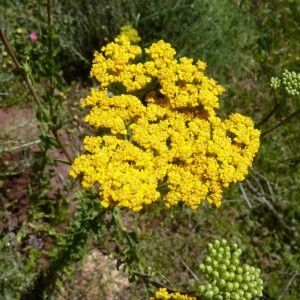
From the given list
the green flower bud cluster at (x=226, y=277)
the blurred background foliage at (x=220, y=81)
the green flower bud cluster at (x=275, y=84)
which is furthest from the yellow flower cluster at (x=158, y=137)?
the blurred background foliage at (x=220, y=81)

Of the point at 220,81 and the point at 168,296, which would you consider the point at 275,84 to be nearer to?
the point at 168,296

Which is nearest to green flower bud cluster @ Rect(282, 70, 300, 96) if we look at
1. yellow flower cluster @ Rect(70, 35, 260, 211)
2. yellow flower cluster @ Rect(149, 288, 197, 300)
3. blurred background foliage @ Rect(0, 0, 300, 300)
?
yellow flower cluster @ Rect(70, 35, 260, 211)

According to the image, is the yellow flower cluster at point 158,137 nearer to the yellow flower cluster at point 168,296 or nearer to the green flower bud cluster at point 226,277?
the green flower bud cluster at point 226,277

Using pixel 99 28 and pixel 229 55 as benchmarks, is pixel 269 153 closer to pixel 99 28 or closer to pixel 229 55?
pixel 229 55

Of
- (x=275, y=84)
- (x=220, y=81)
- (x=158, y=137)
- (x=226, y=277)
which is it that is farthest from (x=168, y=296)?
(x=220, y=81)

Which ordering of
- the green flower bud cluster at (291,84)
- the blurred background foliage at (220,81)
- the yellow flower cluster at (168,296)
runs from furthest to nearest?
the blurred background foliage at (220,81), the green flower bud cluster at (291,84), the yellow flower cluster at (168,296)

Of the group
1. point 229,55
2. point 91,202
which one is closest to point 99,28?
point 229,55

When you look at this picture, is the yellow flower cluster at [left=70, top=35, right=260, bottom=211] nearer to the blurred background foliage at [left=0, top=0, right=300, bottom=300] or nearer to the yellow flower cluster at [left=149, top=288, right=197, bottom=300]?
the yellow flower cluster at [left=149, top=288, right=197, bottom=300]
